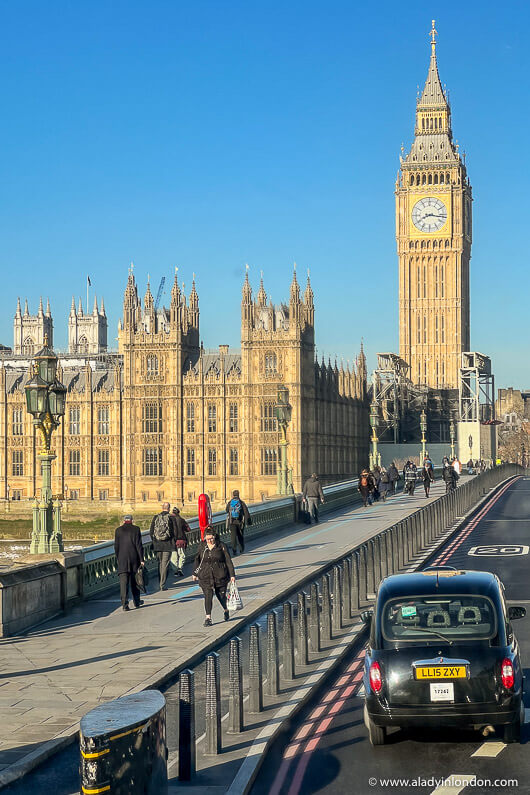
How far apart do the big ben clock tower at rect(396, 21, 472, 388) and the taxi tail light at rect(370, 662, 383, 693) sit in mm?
131254

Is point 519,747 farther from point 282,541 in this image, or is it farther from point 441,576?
point 282,541

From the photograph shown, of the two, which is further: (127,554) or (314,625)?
(127,554)

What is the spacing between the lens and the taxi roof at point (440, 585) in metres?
11.6

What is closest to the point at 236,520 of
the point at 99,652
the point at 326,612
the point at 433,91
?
the point at 326,612

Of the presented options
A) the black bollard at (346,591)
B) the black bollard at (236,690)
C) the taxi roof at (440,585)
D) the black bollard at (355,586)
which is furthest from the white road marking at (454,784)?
the black bollard at (355,586)

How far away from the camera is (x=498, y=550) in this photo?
1200 inches

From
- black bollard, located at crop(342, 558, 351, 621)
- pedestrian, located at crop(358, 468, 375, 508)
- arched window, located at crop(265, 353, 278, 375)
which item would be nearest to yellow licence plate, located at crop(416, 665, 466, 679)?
black bollard, located at crop(342, 558, 351, 621)

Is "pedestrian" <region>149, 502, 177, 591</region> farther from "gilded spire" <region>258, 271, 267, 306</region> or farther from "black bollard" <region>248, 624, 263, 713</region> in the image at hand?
"gilded spire" <region>258, 271, 267, 306</region>

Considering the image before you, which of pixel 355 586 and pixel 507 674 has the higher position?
pixel 507 674

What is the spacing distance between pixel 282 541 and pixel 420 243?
11620 centimetres

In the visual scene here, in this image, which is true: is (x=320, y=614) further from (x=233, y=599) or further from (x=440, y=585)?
(x=440, y=585)

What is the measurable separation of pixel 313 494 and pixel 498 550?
29.6 ft

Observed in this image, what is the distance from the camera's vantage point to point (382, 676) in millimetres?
10969

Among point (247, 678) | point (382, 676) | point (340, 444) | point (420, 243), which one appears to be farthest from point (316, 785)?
point (420, 243)
